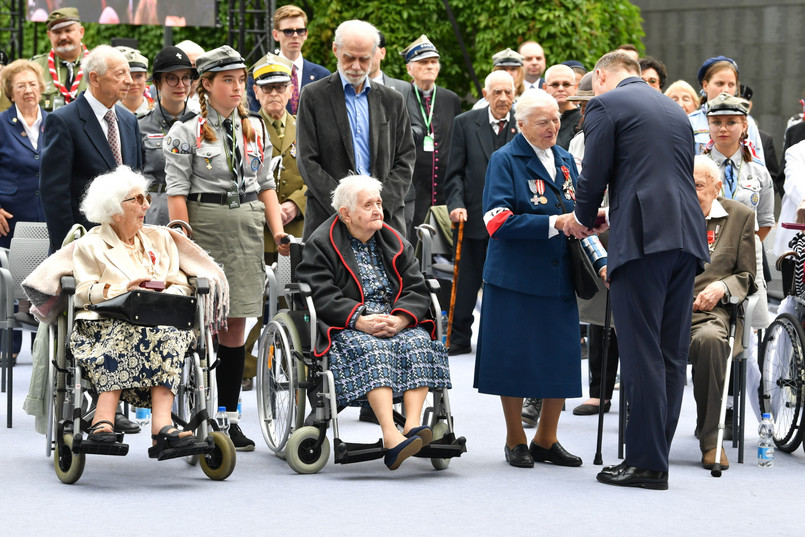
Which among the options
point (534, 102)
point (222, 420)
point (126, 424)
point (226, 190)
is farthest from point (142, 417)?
point (534, 102)

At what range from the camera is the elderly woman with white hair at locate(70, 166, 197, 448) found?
489 centimetres

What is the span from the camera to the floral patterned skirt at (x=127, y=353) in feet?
16.0

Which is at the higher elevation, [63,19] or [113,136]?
[63,19]

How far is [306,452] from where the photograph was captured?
5164mm

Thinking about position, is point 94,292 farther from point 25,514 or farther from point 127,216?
point 25,514

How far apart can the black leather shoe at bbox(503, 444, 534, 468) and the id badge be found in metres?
3.68

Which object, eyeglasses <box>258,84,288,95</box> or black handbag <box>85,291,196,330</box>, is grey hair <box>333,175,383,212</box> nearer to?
black handbag <box>85,291,196,330</box>

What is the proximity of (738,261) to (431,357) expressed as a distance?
1.44m

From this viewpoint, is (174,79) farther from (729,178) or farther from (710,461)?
(710,461)

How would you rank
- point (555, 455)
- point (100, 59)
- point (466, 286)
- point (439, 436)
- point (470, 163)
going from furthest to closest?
point (466, 286), point (470, 163), point (100, 59), point (555, 455), point (439, 436)

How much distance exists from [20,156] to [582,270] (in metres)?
3.72

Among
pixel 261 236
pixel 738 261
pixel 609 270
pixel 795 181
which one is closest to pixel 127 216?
pixel 261 236

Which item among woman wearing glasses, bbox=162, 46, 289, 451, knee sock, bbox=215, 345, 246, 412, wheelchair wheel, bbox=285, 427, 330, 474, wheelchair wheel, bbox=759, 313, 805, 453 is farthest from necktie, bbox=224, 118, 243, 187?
wheelchair wheel, bbox=759, 313, 805, 453

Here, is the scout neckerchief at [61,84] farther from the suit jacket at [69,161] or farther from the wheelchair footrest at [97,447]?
the wheelchair footrest at [97,447]
